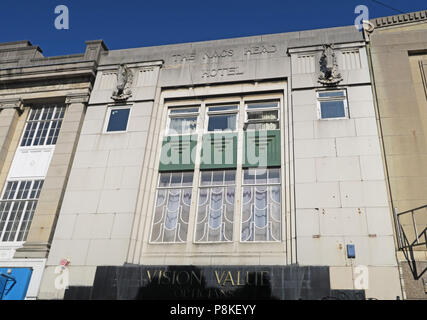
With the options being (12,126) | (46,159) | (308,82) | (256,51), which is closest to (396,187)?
(308,82)

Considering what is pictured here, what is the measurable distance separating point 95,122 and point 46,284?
6.95m

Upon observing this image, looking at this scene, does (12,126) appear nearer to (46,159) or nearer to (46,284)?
(46,159)

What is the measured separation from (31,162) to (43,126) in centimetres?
199

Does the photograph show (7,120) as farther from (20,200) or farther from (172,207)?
(172,207)

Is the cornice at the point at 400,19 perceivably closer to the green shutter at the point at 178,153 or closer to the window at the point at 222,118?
the window at the point at 222,118

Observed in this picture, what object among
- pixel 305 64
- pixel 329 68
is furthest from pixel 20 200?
pixel 329 68

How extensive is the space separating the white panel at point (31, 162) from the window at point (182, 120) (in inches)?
215

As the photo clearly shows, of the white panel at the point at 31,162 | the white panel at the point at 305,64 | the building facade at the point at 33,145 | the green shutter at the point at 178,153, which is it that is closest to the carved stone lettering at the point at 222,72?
the white panel at the point at 305,64

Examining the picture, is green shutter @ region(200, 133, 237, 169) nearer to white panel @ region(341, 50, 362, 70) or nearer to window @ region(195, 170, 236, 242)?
window @ region(195, 170, 236, 242)

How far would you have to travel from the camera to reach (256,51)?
16.8 meters

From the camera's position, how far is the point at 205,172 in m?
14.9

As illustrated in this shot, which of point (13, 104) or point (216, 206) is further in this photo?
point (13, 104)

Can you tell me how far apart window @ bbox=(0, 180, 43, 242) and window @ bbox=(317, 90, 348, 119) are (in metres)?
12.1
